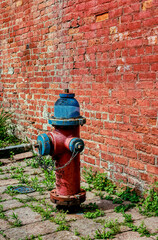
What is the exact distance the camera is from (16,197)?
385cm

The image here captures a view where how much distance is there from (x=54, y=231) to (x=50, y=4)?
3.65 metres

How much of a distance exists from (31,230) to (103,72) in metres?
2.14

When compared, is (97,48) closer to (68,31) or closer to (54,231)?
(68,31)

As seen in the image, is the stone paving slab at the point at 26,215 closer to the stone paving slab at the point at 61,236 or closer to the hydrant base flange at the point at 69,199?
the hydrant base flange at the point at 69,199

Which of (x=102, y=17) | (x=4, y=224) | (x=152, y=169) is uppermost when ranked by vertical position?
(x=102, y=17)

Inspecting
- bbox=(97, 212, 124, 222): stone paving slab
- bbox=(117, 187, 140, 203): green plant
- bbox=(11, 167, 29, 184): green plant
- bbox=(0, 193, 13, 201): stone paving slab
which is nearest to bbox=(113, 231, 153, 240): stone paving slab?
bbox=(97, 212, 124, 222): stone paving slab

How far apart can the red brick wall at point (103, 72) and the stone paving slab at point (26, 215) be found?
3.95ft

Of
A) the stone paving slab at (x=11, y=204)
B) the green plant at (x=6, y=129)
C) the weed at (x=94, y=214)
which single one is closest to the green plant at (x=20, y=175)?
the stone paving slab at (x=11, y=204)

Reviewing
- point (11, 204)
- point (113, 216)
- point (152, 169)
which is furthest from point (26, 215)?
point (152, 169)

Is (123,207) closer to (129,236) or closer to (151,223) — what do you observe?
(151,223)

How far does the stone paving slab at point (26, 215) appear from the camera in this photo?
3.15 metres

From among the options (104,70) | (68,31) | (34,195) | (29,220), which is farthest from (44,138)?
(68,31)

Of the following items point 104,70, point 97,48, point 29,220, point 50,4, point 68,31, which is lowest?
point 29,220

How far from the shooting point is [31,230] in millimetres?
2926
